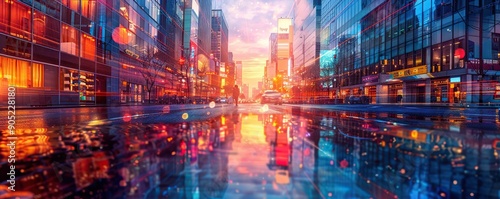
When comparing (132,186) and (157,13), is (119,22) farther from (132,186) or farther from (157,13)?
(132,186)

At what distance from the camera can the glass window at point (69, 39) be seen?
28.1 metres

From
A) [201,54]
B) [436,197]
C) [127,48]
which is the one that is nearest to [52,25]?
[127,48]

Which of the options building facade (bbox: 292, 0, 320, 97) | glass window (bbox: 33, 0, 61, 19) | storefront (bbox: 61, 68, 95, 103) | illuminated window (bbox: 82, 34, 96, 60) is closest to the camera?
glass window (bbox: 33, 0, 61, 19)

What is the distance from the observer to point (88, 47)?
32562 millimetres

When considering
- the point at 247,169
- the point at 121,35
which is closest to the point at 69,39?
the point at 121,35

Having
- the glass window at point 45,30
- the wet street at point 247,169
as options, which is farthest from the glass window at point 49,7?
the wet street at point 247,169

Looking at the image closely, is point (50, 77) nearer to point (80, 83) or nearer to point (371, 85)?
point (80, 83)

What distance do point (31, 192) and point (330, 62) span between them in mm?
75603

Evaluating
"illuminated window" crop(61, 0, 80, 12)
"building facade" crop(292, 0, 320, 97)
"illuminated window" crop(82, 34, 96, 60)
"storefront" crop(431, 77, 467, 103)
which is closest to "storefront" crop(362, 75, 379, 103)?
"storefront" crop(431, 77, 467, 103)

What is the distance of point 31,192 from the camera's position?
2.57 metres

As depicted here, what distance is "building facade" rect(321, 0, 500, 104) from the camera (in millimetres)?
34062

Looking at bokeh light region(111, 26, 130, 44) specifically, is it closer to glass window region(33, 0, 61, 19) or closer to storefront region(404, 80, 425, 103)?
glass window region(33, 0, 61, 19)

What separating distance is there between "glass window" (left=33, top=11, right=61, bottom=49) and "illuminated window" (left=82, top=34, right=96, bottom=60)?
4261 millimetres

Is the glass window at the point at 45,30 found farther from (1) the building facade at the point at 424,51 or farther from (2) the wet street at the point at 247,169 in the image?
(1) the building facade at the point at 424,51
